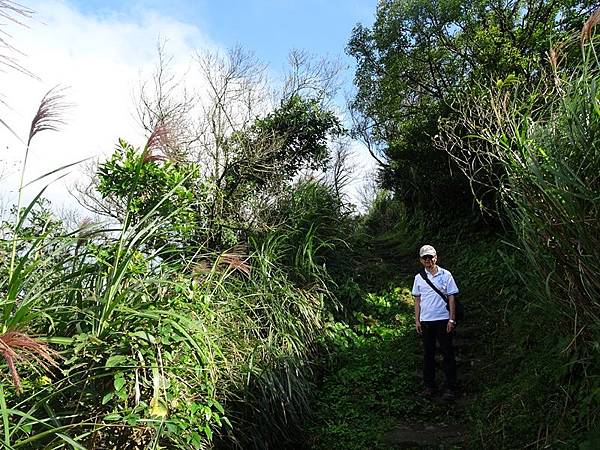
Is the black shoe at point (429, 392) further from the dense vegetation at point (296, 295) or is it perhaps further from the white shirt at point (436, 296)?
the white shirt at point (436, 296)

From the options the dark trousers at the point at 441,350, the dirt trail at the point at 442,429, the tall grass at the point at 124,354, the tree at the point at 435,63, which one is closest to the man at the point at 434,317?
the dark trousers at the point at 441,350

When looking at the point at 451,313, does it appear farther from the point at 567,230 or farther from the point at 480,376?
the point at 567,230

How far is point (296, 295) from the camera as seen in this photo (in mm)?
5645

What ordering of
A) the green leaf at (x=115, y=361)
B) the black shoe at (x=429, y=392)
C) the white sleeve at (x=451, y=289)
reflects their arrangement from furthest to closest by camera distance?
the black shoe at (x=429, y=392)
the white sleeve at (x=451, y=289)
the green leaf at (x=115, y=361)

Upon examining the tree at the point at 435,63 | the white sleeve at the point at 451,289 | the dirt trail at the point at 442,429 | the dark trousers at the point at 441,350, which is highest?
the tree at the point at 435,63

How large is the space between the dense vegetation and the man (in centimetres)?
23

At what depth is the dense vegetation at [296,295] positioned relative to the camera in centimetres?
271

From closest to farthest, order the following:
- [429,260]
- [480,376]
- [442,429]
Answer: [442,429], [429,260], [480,376]

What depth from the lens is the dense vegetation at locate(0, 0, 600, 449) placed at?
107 inches

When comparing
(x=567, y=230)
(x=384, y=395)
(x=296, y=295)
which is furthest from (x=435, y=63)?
(x=567, y=230)

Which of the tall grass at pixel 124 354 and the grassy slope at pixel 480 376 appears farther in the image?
the grassy slope at pixel 480 376

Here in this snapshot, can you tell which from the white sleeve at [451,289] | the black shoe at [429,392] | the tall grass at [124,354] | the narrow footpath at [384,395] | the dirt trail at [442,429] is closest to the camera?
the tall grass at [124,354]

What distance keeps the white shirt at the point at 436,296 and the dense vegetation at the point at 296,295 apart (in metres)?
0.58

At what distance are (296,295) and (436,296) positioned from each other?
1.62 meters
